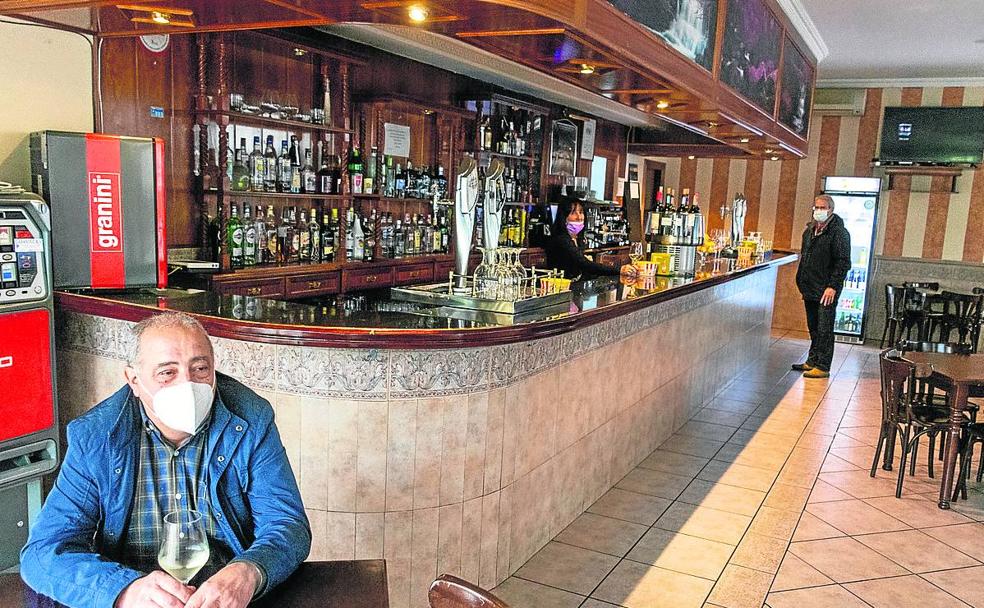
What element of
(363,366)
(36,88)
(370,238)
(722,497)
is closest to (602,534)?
(722,497)

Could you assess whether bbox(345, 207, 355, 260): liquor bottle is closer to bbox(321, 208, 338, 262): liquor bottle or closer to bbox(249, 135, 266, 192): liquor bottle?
bbox(321, 208, 338, 262): liquor bottle

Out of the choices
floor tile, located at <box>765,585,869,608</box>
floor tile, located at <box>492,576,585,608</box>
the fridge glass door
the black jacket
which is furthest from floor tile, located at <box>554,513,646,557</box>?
the fridge glass door

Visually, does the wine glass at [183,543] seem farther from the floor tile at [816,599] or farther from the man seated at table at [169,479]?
the floor tile at [816,599]

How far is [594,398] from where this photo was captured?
168 inches

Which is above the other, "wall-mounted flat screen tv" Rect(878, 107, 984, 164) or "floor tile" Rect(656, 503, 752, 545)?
"wall-mounted flat screen tv" Rect(878, 107, 984, 164)

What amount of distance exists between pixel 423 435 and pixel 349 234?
317 centimetres

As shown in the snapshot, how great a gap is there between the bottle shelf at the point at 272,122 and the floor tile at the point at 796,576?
3.99 metres

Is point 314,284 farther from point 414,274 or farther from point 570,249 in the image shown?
point 570,249

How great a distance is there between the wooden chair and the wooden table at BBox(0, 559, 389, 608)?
234 millimetres

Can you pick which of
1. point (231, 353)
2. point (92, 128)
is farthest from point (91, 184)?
point (231, 353)

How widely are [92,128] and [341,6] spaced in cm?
225

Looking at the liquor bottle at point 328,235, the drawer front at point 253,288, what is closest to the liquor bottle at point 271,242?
the drawer front at point 253,288

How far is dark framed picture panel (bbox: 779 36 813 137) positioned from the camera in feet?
22.3

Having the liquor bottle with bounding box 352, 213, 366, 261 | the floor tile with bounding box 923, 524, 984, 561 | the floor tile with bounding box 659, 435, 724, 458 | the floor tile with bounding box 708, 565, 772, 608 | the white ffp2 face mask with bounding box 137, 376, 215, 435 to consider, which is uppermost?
the liquor bottle with bounding box 352, 213, 366, 261
